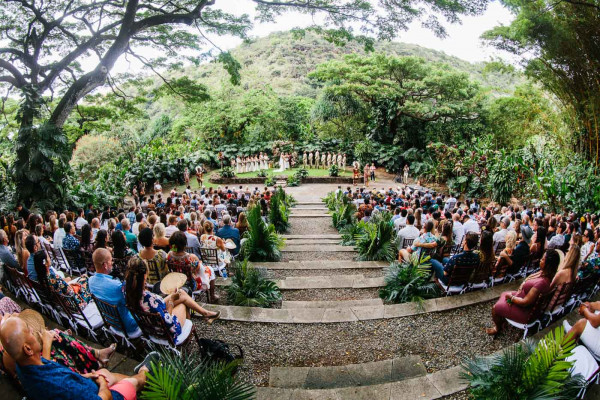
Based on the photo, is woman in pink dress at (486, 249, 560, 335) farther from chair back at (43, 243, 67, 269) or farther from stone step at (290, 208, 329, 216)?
stone step at (290, 208, 329, 216)

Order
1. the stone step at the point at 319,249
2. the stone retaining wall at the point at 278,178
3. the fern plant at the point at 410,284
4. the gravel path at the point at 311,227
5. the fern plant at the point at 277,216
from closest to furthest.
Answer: the fern plant at the point at 410,284
the stone step at the point at 319,249
the fern plant at the point at 277,216
the gravel path at the point at 311,227
the stone retaining wall at the point at 278,178

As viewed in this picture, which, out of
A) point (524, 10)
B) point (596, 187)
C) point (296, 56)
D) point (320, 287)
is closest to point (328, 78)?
point (524, 10)

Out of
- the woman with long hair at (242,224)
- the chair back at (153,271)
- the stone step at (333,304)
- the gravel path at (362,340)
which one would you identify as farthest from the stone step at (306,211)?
the gravel path at (362,340)

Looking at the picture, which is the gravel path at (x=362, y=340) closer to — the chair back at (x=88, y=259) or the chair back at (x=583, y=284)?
the chair back at (x=583, y=284)

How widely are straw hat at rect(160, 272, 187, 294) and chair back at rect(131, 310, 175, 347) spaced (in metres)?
0.41

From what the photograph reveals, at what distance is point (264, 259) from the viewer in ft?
24.6

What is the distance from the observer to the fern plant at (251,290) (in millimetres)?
4922

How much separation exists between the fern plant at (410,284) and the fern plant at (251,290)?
1768 millimetres

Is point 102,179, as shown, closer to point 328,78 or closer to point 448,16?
point 448,16

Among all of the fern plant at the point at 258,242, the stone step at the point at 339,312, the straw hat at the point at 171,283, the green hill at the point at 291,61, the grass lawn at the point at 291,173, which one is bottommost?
the stone step at the point at 339,312

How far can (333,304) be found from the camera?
16.6ft

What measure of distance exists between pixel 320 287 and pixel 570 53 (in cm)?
1197

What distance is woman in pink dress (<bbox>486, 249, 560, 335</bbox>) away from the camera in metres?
3.63

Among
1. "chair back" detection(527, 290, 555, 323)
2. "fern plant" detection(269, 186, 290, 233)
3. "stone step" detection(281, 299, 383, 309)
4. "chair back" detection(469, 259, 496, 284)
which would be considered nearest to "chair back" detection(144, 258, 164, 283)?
"stone step" detection(281, 299, 383, 309)
